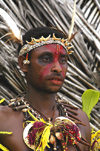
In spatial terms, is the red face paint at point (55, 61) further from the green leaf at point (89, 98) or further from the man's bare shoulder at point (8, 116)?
the green leaf at point (89, 98)

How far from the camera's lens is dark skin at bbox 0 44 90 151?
5.55 ft

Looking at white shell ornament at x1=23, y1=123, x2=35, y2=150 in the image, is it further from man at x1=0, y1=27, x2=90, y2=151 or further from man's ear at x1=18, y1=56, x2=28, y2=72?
man's ear at x1=18, y1=56, x2=28, y2=72

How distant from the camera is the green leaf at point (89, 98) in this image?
2.13 metres

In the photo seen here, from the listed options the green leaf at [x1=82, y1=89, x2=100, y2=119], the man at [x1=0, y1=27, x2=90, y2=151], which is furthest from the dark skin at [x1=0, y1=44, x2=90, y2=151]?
the green leaf at [x1=82, y1=89, x2=100, y2=119]

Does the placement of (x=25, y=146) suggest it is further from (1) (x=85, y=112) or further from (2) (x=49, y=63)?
(1) (x=85, y=112)

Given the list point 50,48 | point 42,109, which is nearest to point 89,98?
point 42,109

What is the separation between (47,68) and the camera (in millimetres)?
1724

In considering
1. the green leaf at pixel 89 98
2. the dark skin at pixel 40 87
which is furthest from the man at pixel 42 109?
the green leaf at pixel 89 98

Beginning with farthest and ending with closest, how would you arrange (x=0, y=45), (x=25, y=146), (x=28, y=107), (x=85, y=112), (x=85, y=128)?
(x=0, y=45) < (x=85, y=112) < (x=85, y=128) < (x=28, y=107) < (x=25, y=146)

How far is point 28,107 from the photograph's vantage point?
1.79 m

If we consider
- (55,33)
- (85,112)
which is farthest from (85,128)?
(55,33)

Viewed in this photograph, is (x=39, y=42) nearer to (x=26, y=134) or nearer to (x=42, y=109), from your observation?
(x=42, y=109)

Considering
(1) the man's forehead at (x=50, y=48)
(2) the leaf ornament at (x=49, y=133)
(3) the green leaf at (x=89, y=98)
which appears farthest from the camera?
(3) the green leaf at (x=89, y=98)

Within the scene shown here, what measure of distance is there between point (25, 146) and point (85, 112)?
616mm
